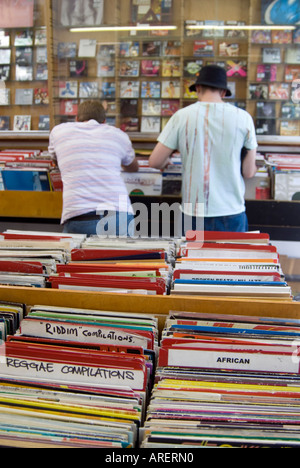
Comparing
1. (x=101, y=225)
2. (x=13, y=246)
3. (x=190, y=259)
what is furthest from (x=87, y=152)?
(x=190, y=259)

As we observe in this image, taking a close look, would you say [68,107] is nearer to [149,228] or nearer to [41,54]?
[41,54]

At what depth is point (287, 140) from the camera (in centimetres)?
388

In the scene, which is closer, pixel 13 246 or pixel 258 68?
pixel 13 246

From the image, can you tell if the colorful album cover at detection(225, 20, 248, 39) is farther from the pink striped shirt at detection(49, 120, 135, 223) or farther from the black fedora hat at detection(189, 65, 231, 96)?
the pink striped shirt at detection(49, 120, 135, 223)

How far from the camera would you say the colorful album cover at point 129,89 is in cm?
486

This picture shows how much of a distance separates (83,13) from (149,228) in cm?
252

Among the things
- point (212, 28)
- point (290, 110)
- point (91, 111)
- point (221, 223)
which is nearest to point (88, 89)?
point (212, 28)

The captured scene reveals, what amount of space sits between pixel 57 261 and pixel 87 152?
3.88 feet

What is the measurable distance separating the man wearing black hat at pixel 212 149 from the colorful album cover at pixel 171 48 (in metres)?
2.14

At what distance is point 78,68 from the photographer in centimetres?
480

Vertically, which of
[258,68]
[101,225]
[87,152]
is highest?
[258,68]

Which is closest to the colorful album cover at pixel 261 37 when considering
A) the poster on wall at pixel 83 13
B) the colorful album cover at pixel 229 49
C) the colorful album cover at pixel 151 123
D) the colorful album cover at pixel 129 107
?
the colorful album cover at pixel 229 49

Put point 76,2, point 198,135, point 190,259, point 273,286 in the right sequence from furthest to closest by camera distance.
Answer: point 76,2 → point 198,135 → point 190,259 → point 273,286
